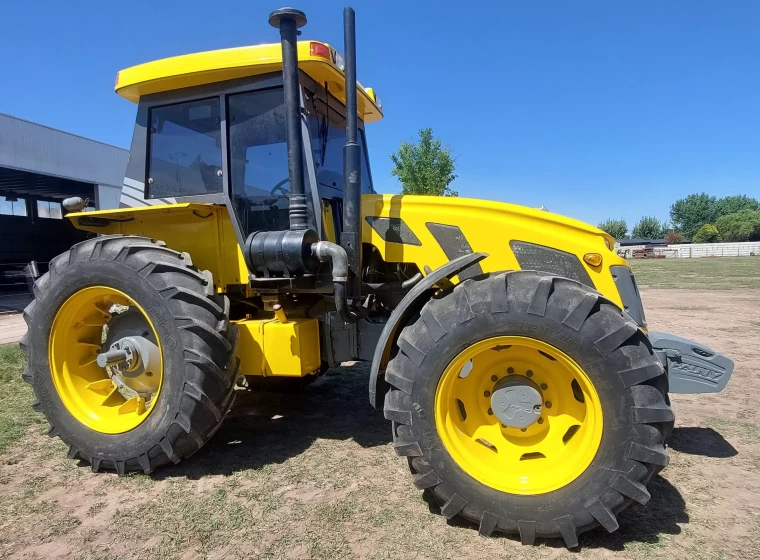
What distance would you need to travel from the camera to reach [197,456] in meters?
3.62

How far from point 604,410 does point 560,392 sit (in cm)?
34

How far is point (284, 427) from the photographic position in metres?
4.23

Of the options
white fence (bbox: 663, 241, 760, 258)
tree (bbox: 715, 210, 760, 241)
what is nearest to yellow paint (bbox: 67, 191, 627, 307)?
white fence (bbox: 663, 241, 760, 258)

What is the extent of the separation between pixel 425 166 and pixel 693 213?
3867 inches

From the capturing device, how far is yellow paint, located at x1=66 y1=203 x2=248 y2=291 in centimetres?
376

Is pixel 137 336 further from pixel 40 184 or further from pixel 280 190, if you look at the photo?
pixel 40 184

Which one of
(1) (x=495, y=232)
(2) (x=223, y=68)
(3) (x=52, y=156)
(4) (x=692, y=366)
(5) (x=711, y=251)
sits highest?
(3) (x=52, y=156)

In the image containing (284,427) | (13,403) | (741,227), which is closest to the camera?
(284,427)

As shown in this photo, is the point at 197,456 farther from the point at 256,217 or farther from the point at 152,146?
the point at 152,146

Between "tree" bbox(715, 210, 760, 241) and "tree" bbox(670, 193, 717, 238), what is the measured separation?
1702 cm

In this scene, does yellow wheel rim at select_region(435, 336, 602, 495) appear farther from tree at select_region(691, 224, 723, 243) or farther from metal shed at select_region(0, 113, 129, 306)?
tree at select_region(691, 224, 723, 243)

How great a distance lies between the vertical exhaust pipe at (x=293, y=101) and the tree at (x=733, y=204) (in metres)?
120

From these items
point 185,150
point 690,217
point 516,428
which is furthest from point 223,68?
point 690,217

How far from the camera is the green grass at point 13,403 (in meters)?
4.20
